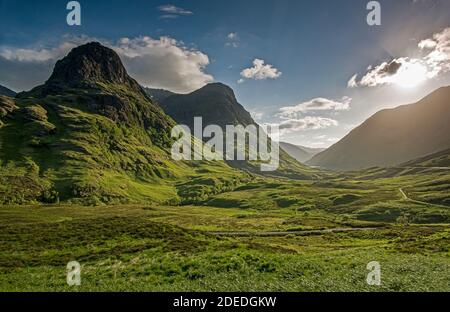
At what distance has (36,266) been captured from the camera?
3581 centimetres

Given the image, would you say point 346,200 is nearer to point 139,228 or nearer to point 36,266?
point 139,228

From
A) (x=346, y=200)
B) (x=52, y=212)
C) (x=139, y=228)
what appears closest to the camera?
(x=139, y=228)

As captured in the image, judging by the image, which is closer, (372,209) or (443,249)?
(443,249)

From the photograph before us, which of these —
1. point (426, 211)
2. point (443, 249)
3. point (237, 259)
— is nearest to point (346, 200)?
point (426, 211)

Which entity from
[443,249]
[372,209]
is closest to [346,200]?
[372,209]

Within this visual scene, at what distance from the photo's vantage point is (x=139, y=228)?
55.0 meters

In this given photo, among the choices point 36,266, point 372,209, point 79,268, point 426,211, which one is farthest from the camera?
point 372,209

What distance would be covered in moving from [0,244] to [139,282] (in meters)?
33.3

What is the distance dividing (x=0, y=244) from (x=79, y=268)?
23.6 metres

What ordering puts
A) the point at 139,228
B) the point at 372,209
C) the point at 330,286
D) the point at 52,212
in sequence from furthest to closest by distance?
the point at 372,209 → the point at 52,212 → the point at 139,228 → the point at 330,286
